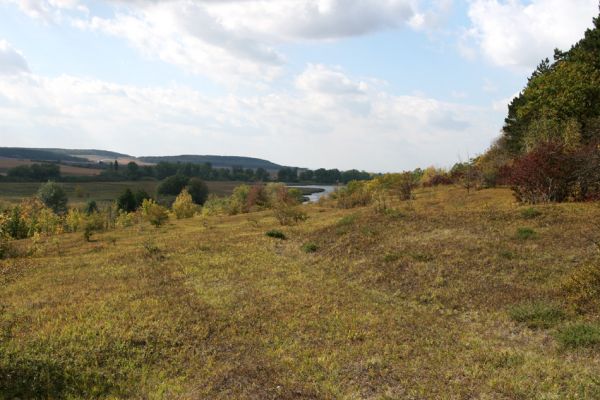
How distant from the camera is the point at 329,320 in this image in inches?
460

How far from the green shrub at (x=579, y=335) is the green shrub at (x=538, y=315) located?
578 millimetres

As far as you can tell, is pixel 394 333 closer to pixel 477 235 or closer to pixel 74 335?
pixel 74 335

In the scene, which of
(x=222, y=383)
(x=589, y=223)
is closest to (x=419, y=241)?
(x=589, y=223)

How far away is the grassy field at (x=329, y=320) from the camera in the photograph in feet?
26.9

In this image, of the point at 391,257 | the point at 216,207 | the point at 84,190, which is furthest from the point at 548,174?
the point at 84,190

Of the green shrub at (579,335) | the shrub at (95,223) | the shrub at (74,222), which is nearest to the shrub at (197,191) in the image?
the shrub at (74,222)

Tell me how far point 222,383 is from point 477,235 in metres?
14.1

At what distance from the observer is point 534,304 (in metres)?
11.5

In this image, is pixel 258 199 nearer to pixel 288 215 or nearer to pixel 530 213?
pixel 288 215

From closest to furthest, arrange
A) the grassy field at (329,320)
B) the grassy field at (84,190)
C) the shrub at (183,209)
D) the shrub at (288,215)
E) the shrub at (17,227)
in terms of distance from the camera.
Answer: the grassy field at (329,320), the shrub at (288,215), the shrub at (17,227), the shrub at (183,209), the grassy field at (84,190)

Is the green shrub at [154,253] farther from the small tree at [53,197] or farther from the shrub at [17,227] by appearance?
the small tree at [53,197]

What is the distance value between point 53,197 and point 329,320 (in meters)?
108

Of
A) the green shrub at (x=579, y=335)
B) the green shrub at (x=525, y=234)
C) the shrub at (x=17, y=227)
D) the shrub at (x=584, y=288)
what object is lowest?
the shrub at (x=17, y=227)

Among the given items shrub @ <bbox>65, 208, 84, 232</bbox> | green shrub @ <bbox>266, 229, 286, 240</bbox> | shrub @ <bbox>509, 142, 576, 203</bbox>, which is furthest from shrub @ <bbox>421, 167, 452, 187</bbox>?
shrub @ <bbox>65, 208, 84, 232</bbox>
